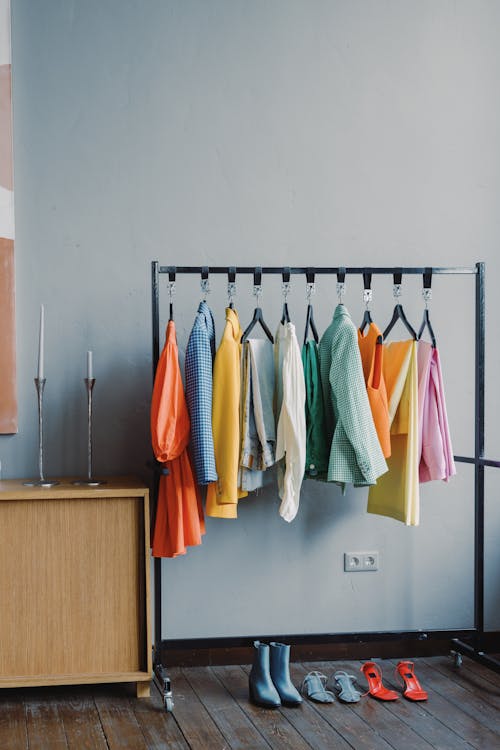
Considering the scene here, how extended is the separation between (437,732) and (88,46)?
2730 millimetres

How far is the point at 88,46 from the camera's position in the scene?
3.08 m

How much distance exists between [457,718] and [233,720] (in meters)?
0.72

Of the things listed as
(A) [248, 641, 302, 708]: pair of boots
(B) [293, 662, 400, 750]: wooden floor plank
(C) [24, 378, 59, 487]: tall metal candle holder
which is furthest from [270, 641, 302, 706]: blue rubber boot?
(C) [24, 378, 59, 487]: tall metal candle holder

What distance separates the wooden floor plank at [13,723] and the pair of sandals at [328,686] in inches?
37.1

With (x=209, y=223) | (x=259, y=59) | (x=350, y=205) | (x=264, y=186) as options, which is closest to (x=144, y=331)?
(x=209, y=223)

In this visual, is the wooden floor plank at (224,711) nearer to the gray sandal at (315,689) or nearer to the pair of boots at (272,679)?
the pair of boots at (272,679)

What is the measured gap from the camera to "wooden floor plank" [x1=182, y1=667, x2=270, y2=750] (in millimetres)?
2383

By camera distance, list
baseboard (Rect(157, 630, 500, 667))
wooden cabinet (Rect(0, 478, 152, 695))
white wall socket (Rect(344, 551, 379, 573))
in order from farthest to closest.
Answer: white wall socket (Rect(344, 551, 379, 573)), baseboard (Rect(157, 630, 500, 667)), wooden cabinet (Rect(0, 478, 152, 695))

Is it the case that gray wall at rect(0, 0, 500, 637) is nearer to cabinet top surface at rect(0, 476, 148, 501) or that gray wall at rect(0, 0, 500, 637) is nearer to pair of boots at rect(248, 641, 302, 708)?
cabinet top surface at rect(0, 476, 148, 501)

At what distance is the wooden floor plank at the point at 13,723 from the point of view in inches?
93.3

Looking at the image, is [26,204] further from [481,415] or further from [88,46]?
[481,415]

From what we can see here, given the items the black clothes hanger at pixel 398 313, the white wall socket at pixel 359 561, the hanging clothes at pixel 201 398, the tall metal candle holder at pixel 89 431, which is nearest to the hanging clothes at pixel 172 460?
the hanging clothes at pixel 201 398

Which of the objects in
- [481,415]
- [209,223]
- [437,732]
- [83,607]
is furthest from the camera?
[209,223]

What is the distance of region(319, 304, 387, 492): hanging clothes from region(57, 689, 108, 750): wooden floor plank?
3.54ft
